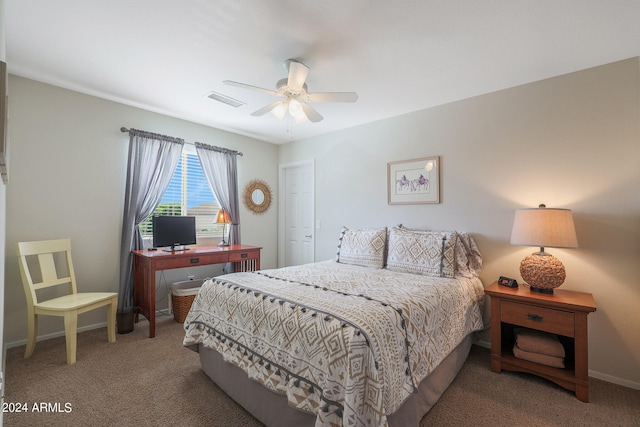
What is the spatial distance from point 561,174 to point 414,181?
1322 millimetres

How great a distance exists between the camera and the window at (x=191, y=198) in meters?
3.76

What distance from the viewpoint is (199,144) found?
154 inches

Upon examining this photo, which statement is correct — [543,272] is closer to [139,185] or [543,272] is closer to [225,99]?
[225,99]

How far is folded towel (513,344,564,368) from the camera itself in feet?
6.96

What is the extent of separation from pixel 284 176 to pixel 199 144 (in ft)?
4.90

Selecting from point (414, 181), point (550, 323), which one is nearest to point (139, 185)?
point (414, 181)

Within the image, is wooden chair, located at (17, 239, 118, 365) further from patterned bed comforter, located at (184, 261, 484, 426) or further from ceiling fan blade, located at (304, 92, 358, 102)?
ceiling fan blade, located at (304, 92, 358, 102)

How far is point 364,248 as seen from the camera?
3131 mm

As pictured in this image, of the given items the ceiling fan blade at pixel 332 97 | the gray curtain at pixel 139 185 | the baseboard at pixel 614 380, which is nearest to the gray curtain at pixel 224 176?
the gray curtain at pixel 139 185

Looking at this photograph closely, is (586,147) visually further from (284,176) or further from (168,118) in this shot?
(168,118)

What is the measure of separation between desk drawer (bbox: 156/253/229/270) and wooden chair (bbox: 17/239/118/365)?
0.50m

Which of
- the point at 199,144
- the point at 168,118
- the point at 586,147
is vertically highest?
the point at 168,118

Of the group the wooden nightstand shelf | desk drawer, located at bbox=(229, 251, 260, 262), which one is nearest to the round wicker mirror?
desk drawer, located at bbox=(229, 251, 260, 262)

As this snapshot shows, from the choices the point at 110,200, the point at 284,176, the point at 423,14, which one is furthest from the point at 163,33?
Answer: the point at 284,176
